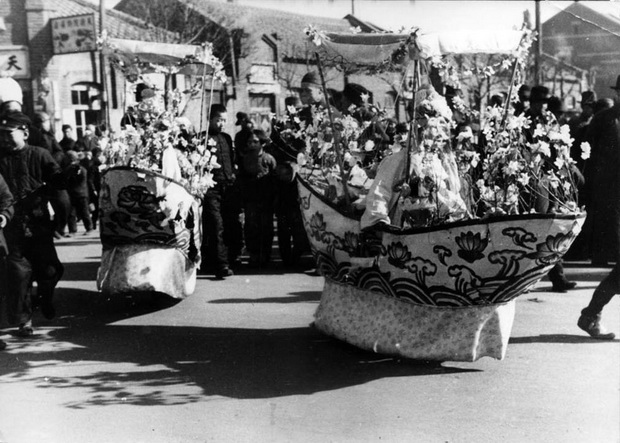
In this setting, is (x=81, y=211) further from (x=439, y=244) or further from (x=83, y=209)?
(x=439, y=244)

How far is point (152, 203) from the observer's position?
21.2ft

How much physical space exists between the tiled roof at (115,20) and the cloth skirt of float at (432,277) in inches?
668

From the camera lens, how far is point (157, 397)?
4.55 m

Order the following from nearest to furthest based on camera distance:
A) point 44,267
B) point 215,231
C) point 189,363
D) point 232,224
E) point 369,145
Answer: point 189,363 → point 369,145 → point 44,267 → point 215,231 → point 232,224

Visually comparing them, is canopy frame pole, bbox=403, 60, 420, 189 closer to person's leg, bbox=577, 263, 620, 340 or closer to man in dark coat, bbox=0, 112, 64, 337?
person's leg, bbox=577, 263, 620, 340

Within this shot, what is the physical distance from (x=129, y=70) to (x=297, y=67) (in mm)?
22991

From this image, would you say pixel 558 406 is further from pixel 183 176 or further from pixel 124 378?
pixel 183 176

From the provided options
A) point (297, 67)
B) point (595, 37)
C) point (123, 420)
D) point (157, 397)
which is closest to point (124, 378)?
point (157, 397)

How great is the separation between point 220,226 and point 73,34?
13.2 m

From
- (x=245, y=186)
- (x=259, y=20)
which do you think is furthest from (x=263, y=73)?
(x=245, y=186)

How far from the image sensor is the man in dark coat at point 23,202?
595cm

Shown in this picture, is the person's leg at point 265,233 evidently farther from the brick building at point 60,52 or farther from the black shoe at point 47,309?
the brick building at point 60,52

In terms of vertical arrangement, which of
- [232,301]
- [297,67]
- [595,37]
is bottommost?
[232,301]

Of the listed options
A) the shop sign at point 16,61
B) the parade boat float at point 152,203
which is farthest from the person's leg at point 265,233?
the shop sign at point 16,61
